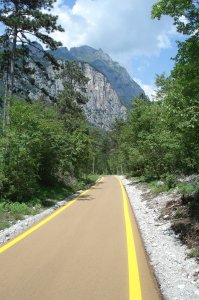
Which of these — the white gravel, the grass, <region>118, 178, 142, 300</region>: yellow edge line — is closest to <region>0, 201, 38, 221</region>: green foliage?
the grass

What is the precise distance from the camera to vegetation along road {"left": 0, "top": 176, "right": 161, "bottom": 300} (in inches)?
226

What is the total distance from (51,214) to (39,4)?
1454 cm

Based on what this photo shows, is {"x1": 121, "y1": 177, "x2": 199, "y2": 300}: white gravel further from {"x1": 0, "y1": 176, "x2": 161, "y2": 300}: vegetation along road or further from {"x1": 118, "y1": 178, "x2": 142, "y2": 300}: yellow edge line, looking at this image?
{"x1": 118, "y1": 178, "x2": 142, "y2": 300}: yellow edge line

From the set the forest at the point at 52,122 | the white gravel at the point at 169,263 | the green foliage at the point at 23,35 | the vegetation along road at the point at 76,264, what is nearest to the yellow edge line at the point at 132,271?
the vegetation along road at the point at 76,264

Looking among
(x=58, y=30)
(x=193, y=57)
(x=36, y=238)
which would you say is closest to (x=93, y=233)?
(x=36, y=238)

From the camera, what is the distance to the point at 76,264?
731 centimetres

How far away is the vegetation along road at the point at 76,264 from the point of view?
18.9 ft

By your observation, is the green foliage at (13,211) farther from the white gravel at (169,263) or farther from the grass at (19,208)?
the white gravel at (169,263)

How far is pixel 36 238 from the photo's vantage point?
9.68 meters

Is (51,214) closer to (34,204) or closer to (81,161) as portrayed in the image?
(34,204)

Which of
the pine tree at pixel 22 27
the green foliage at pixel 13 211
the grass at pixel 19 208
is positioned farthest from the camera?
the pine tree at pixel 22 27

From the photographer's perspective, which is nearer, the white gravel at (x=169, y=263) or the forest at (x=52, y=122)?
the white gravel at (x=169, y=263)

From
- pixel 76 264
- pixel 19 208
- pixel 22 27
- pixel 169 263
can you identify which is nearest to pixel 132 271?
pixel 169 263

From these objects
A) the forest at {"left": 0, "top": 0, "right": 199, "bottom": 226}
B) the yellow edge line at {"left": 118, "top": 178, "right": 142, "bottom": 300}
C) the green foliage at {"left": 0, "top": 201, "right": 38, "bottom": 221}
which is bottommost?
the yellow edge line at {"left": 118, "top": 178, "right": 142, "bottom": 300}
